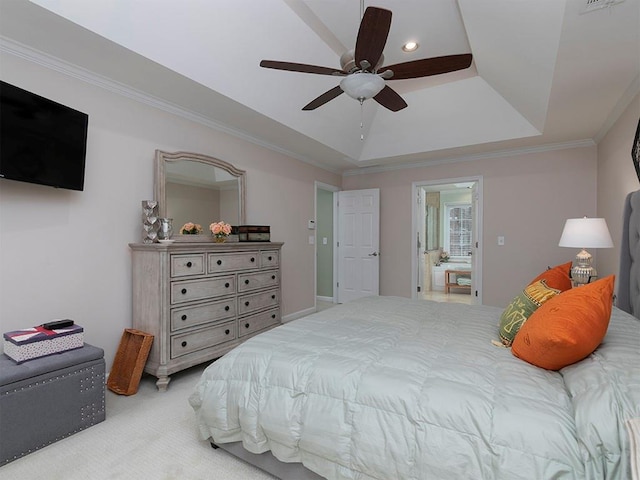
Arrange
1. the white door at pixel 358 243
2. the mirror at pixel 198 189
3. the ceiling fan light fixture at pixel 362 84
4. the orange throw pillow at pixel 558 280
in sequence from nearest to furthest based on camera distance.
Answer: the ceiling fan light fixture at pixel 362 84 < the orange throw pillow at pixel 558 280 < the mirror at pixel 198 189 < the white door at pixel 358 243

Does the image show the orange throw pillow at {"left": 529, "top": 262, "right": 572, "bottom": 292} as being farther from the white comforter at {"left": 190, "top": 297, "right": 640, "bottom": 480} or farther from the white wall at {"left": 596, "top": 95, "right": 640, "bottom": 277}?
the white wall at {"left": 596, "top": 95, "right": 640, "bottom": 277}

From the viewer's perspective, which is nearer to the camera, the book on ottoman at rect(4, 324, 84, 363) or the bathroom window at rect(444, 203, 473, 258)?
the book on ottoman at rect(4, 324, 84, 363)

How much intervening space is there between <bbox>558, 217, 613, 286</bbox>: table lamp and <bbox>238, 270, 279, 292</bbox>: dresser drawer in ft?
9.65

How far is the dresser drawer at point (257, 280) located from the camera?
323cm

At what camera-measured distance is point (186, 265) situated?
2689 millimetres

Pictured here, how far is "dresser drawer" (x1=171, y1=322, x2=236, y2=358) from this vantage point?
263 cm

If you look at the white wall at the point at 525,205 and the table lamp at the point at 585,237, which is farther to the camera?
the white wall at the point at 525,205

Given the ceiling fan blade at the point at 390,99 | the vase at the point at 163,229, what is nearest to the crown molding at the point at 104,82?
the vase at the point at 163,229

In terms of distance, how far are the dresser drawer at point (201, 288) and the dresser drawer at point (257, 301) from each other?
7.1 inches

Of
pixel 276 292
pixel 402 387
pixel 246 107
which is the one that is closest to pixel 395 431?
pixel 402 387

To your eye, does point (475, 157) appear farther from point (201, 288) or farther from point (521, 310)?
point (201, 288)

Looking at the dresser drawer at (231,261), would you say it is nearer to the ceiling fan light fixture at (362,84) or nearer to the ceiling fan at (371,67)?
the ceiling fan at (371,67)

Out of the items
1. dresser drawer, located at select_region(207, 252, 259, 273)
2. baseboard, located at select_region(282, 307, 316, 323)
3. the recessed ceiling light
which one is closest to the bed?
dresser drawer, located at select_region(207, 252, 259, 273)

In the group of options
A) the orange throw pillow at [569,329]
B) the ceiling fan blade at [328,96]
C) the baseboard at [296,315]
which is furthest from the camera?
the baseboard at [296,315]
